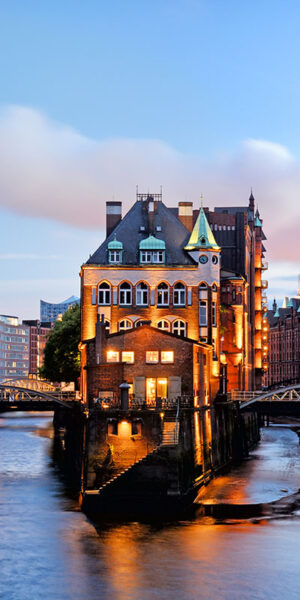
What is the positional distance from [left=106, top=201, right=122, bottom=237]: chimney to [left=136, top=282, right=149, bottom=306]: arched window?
11.6m

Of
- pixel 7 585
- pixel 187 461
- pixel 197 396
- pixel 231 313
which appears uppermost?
pixel 231 313

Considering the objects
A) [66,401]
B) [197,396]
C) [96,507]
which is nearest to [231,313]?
[66,401]

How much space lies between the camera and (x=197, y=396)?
78500 millimetres

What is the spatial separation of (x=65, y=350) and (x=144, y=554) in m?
81.3

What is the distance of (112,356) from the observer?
3012 inches

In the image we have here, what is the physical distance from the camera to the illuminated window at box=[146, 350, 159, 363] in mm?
76125

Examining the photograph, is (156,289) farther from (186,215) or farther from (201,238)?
(186,215)

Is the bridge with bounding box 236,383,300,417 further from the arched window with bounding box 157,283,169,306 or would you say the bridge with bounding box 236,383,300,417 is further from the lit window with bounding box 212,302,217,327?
the arched window with bounding box 157,283,169,306

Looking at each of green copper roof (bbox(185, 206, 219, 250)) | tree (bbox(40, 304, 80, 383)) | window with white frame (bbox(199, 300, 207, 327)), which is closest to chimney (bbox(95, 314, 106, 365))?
window with white frame (bbox(199, 300, 207, 327))

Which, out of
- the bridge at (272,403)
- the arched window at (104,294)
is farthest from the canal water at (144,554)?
the arched window at (104,294)

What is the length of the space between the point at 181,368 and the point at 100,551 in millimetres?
26460

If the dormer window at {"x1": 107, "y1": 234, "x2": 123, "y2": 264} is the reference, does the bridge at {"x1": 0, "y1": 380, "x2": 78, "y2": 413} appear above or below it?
below

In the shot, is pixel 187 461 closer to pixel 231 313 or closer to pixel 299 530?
pixel 299 530

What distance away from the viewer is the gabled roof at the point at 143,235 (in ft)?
322
